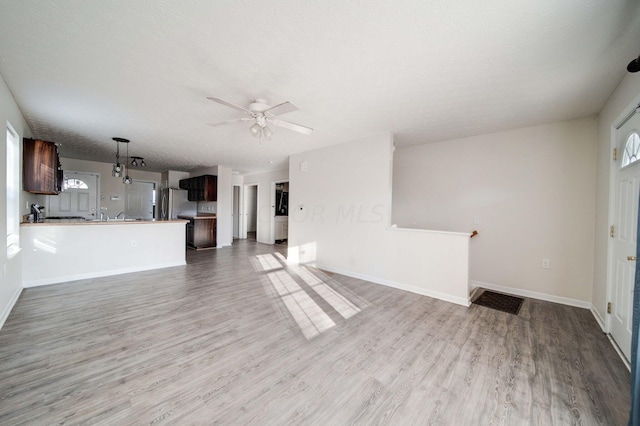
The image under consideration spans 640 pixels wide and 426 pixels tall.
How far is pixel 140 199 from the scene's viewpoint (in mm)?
7746

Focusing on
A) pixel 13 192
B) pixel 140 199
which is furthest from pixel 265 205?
pixel 13 192

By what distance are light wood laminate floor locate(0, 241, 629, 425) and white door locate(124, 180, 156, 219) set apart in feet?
16.1

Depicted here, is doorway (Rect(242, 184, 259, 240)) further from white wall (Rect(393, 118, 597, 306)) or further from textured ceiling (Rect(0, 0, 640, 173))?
white wall (Rect(393, 118, 597, 306))

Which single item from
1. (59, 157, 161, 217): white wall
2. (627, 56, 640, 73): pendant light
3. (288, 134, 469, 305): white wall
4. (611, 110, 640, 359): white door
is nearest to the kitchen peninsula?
(288, 134, 469, 305): white wall

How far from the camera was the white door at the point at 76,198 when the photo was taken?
6179 millimetres

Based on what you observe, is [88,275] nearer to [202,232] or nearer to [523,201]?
[202,232]

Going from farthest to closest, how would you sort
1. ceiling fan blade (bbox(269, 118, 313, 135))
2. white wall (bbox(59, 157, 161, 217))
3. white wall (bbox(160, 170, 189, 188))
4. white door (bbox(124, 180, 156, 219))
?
white wall (bbox(160, 170, 189, 188))
white door (bbox(124, 180, 156, 219))
white wall (bbox(59, 157, 161, 217))
ceiling fan blade (bbox(269, 118, 313, 135))

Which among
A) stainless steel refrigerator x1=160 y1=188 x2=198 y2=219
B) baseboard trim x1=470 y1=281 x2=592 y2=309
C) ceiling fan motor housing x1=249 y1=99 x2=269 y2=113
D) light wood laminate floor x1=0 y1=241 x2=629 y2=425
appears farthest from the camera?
stainless steel refrigerator x1=160 y1=188 x2=198 y2=219

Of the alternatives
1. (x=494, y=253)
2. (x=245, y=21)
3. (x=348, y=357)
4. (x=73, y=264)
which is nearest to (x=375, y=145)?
(x=494, y=253)

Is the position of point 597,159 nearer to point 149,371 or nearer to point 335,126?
point 335,126

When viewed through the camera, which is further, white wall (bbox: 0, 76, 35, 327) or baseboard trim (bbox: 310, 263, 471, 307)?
baseboard trim (bbox: 310, 263, 471, 307)

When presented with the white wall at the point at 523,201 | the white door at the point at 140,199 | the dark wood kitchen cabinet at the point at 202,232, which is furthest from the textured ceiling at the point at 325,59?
the white door at the point at 140,199

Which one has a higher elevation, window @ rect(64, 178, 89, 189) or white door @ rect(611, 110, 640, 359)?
window @ rect(64, 178, 89, 189)

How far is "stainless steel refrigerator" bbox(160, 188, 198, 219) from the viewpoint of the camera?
756cm
